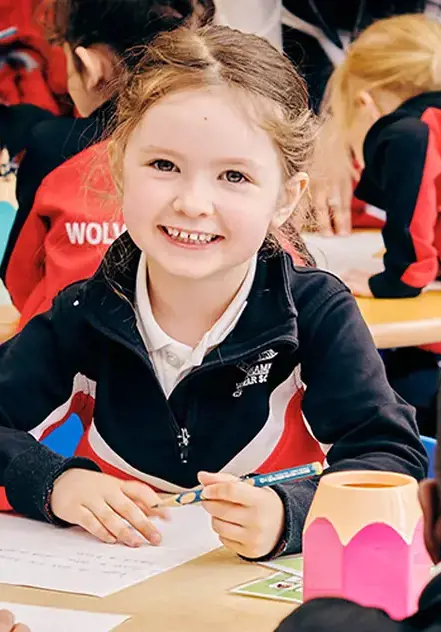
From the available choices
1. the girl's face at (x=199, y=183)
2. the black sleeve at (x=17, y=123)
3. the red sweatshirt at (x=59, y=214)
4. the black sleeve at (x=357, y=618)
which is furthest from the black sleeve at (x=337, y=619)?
the black sleeve at (x=17, y=123)

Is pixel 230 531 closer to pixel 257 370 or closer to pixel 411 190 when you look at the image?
pixel 257 370

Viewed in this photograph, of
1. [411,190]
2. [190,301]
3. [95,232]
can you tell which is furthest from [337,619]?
[411,190]

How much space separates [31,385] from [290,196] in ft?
1.21

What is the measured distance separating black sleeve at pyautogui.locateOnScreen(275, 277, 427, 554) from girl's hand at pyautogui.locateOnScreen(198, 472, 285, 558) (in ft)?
0.22

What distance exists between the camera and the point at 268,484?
105cm

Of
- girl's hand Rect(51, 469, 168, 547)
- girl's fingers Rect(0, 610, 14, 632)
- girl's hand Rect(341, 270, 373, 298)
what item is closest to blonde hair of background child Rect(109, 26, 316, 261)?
girl's hand Rect(51, 469, 168, 547)

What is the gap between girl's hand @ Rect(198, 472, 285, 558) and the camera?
3.28ft

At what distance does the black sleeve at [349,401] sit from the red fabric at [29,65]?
236cm

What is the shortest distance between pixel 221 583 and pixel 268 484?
0.42ft

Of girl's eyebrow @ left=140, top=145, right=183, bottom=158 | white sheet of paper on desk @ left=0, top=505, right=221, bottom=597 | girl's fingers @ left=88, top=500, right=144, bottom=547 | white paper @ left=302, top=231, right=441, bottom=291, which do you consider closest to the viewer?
white sheet of paper on desk @ left=0, top=505, right=221, bottom=597

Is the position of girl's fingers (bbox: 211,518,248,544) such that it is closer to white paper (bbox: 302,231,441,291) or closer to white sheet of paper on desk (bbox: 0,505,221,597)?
white sheet of paper on desk (bbox: 0,505,221,597)

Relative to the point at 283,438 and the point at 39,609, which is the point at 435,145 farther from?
the point at 39,609

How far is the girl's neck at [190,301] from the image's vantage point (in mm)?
1301

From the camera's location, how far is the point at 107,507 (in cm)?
109
